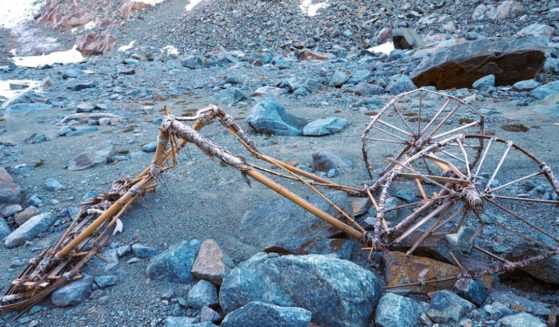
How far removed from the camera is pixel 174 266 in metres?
2.14

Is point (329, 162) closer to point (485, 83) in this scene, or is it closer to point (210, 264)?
point (210, 264)

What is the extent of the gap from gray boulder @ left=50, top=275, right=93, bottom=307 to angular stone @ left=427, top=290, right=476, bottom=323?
5.33 feet

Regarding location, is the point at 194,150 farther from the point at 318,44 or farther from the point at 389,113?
the point at 318,44

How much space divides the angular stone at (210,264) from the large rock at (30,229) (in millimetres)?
1242

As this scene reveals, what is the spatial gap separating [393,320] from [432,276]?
0.36m

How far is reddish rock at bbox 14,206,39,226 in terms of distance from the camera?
9.53ft

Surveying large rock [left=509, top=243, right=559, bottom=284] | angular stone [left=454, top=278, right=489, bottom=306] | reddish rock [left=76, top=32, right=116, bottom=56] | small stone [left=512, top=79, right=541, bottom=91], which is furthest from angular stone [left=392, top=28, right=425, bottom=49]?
reddish rock [left=76, top=32, right=116, bottom=56]

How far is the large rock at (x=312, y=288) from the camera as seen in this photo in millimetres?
1702

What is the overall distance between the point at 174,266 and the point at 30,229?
47.0 inches

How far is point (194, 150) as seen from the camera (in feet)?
13.9

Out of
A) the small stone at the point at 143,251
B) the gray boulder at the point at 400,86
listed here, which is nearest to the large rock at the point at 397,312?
the small stone at the point at 143,251

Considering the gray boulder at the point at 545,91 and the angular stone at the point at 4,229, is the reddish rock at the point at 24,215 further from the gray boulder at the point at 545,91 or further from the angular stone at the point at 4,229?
the gray boulder at the point at 545,91

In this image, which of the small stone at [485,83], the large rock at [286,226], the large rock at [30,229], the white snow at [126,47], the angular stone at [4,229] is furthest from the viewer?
the white snow at [126,47]

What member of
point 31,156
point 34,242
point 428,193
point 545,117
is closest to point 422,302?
point 428,193
